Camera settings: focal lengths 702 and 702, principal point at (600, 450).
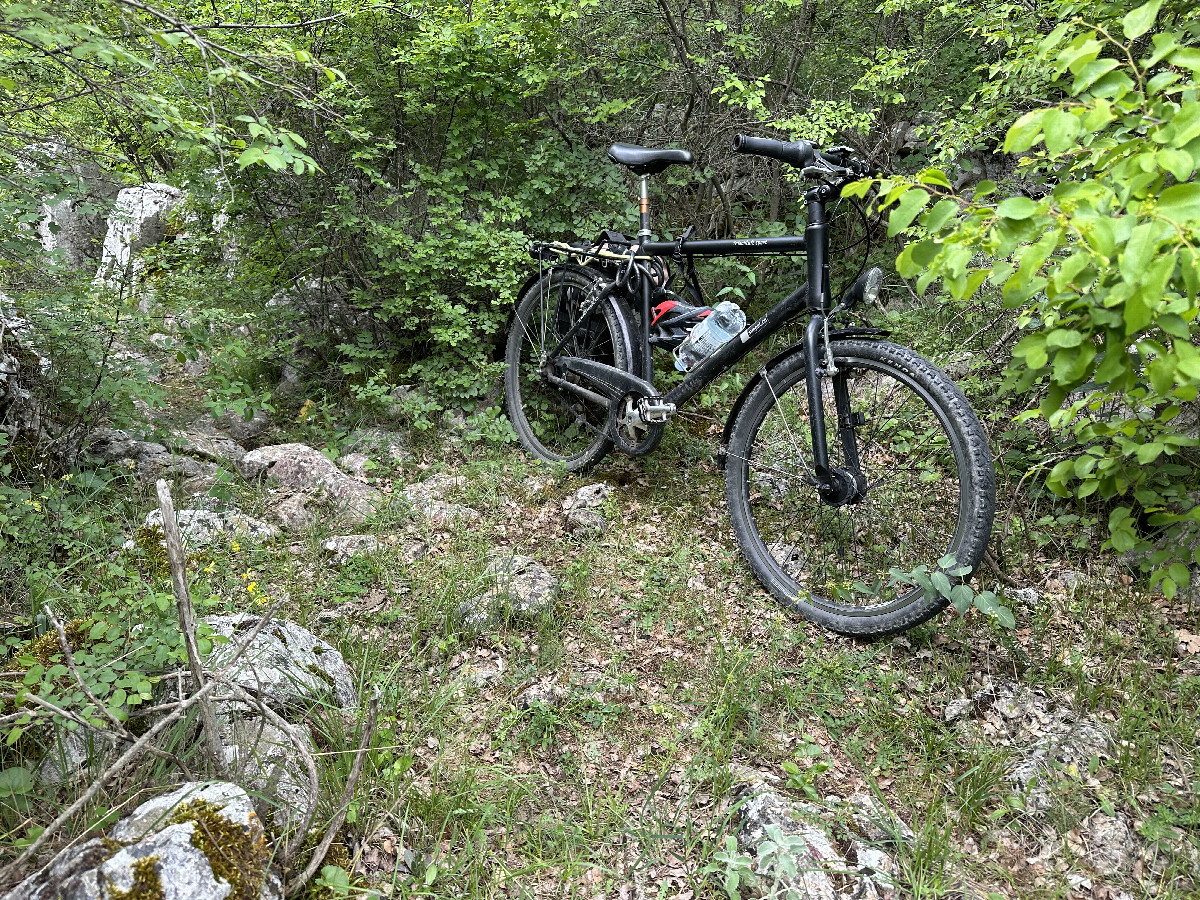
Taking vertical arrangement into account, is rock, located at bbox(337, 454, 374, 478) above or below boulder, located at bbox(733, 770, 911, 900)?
above

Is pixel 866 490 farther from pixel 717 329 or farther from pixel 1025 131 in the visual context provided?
→ pixel 1025 131

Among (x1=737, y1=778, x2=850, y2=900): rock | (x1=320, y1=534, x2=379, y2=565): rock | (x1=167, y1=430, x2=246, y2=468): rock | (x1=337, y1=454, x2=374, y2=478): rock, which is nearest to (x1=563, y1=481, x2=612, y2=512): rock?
(x1=320, y1=534, x2=379, y2=565): rock

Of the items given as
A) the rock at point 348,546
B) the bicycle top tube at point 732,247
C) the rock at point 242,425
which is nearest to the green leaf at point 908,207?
the bicycle top tube at point 732,247

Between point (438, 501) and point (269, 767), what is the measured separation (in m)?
1.95

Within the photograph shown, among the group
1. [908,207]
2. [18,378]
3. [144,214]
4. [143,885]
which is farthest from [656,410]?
[144,214]

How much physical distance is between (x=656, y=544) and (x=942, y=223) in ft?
7.51

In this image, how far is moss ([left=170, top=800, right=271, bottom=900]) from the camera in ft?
5.08

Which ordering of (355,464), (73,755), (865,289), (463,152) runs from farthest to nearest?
(463,152)
(355,464)
(865,289)
(73,755)

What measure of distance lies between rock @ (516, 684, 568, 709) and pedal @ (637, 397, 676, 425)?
1453 millimetres

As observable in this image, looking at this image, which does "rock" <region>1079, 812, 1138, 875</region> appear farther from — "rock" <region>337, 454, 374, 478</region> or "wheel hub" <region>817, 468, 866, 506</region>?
"rock" <region>337, 454, 374, 478</region>

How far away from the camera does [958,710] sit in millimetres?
2396

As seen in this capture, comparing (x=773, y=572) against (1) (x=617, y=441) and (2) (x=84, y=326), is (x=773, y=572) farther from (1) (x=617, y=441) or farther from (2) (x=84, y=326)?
(2) (x=84, y=326)

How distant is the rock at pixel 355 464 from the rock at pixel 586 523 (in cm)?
127

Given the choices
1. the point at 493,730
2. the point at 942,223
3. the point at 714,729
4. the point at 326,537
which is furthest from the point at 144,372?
the point at 942,223
